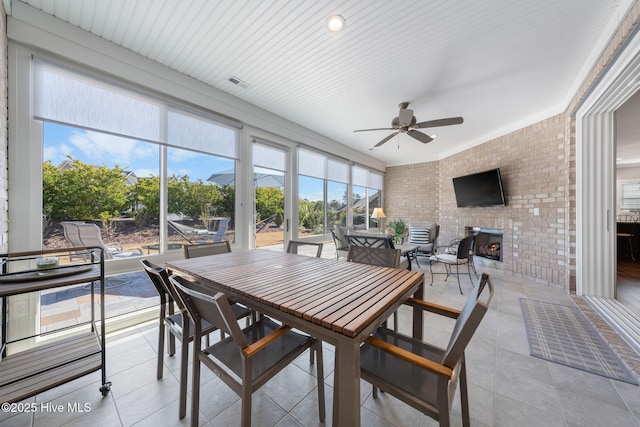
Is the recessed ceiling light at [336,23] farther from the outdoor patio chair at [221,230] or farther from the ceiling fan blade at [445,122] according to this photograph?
the outdoor patio chair at [221,230]

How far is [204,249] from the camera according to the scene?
2594mm

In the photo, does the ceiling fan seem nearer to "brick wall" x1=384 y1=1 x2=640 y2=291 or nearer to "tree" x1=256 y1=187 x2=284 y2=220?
"brick wall" x1=384 y1=1 x2=640 y2=291

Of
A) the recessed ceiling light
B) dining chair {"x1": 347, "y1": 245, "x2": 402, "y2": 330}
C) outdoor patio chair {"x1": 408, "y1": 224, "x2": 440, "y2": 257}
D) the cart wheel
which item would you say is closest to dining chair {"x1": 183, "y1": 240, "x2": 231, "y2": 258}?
the cart wheel

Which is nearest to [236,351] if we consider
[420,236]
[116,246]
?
[116,246]

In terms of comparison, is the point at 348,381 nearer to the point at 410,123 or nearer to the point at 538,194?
the point at 410,123

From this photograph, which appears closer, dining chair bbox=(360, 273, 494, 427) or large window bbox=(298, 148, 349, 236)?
dining chair bbox=(360, 273, 494, 427)

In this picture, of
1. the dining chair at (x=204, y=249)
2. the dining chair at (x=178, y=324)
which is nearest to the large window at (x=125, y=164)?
the dining chair at (x=204, y=249)

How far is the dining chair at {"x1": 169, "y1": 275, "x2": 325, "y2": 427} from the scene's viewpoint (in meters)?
1.04

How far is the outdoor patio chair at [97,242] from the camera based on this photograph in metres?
2.29

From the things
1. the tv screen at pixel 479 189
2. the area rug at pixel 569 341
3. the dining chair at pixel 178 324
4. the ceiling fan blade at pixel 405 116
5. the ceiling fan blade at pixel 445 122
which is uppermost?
the ceiling fan blade at pixel 405 116

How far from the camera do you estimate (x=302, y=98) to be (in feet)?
11.4

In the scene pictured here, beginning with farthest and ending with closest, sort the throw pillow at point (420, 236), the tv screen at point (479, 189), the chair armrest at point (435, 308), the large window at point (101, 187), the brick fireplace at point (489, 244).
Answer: the throw pillow at point (420, 236), the brick fireplace at point (489, 244), the tv screen at point (479, 189), the large window at point (101, 187), the chair armrest at point (435, 308)

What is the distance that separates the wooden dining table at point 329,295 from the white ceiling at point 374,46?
2142 mm

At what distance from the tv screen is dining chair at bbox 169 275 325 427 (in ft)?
15.4
